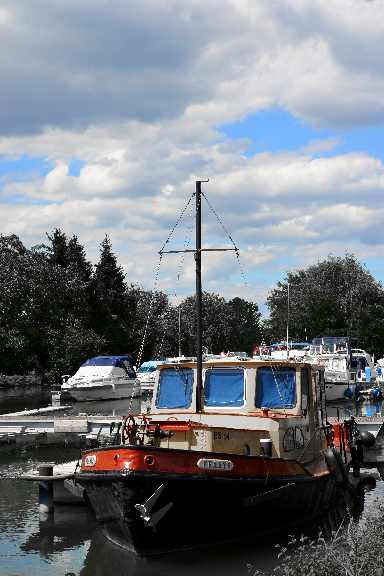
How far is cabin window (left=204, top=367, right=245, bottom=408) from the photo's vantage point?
1241 cm

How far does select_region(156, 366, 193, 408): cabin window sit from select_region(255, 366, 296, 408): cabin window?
129 cm

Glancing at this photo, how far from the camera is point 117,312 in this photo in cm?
6881

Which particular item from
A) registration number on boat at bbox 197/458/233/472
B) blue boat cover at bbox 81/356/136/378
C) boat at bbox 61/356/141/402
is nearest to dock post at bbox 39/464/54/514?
registration number on boat at bbox 197/458/233/472

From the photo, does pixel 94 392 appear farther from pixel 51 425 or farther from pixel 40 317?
pixel 40 317

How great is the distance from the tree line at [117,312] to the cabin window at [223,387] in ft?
105

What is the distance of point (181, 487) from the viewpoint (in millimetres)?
10008

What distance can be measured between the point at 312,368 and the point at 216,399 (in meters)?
2.07

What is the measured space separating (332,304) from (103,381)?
1567 inches

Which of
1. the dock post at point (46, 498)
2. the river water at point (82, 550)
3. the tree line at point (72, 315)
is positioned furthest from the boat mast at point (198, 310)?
the tree line at point (72, 315)

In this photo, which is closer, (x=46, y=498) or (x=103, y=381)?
(x=46, y=498)

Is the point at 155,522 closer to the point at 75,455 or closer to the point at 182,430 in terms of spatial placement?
the point at 182,430

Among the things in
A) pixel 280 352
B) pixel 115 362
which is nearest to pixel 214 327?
pixel 115 362

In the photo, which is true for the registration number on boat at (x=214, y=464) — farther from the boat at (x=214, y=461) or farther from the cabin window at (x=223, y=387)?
the cabin window at (x=223, y=387)

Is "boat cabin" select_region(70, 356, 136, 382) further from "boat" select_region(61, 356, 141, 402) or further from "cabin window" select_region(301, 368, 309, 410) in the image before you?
"cabin window" select_region(301, 368, 309, 410)
